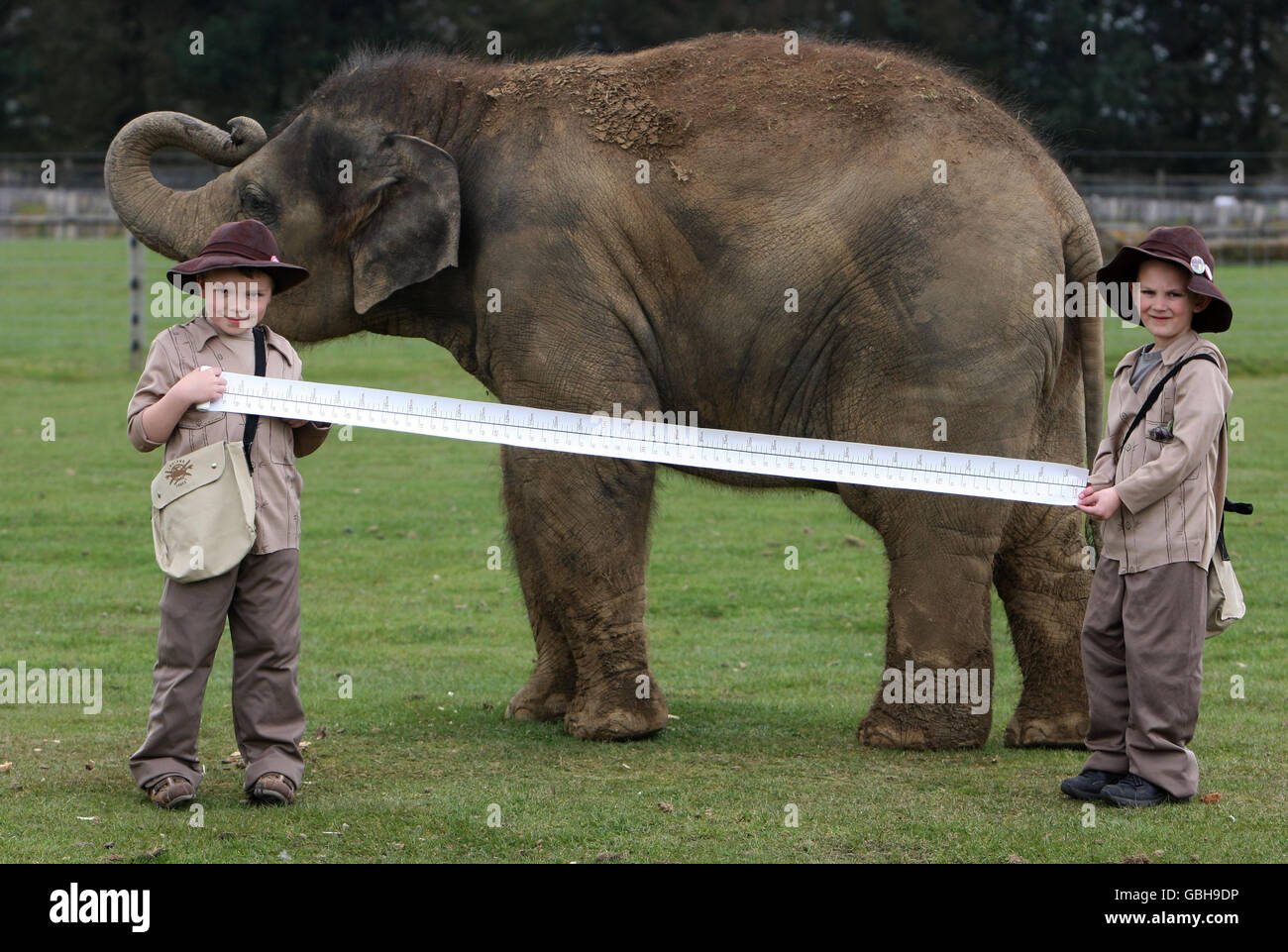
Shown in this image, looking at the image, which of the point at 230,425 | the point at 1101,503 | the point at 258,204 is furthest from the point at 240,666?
the point at 1101,503

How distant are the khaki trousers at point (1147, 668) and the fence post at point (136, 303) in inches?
827

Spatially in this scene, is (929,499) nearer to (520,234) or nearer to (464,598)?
(520,234)

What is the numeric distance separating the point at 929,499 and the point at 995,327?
83cm

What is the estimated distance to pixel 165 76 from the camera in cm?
6550

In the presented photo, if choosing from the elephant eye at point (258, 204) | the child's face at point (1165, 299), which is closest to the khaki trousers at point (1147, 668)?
the child's face at point (1165, 299)

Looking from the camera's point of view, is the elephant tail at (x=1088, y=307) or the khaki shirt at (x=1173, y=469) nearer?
the khaki shirt at (x=1173, y=469)

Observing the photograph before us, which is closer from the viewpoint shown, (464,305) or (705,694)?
(464,305)


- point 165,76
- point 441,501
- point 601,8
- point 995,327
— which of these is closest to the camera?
point 995,327

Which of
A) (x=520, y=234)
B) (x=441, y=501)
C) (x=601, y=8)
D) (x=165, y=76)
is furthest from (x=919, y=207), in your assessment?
(x=165, y=76)

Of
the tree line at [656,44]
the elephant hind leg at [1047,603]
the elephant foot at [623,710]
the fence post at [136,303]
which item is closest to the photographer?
the elephant foot at [623,710]

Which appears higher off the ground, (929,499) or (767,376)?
(767,376)

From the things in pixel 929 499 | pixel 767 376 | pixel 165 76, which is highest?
pixel 165 76

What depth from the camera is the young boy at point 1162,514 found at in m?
6.36

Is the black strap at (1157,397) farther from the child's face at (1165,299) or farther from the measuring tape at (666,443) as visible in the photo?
the measuring tape at (666,443)
